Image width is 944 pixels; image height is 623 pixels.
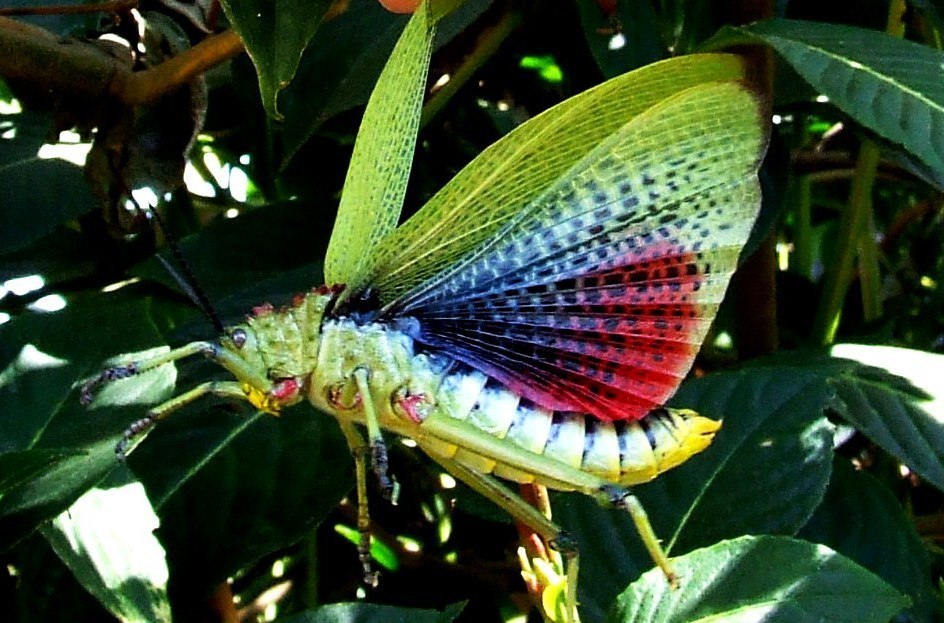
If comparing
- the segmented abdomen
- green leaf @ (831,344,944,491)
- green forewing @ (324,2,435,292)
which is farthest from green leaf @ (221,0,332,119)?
green leaf @ (831,344,944,491)

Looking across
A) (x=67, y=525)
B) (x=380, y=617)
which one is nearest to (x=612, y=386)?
(x=380, y=617)

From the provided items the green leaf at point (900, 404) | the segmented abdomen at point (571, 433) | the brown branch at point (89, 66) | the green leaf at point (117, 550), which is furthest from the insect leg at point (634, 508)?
the brown branch at point (89, 66)

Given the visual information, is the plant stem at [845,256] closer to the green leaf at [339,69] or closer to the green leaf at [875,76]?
the green leaf at [875,76]

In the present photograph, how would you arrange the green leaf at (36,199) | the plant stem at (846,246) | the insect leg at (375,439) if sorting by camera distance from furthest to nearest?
the plant stem at (846,246)
the green leaf at (36,199)
the insect leg at (375,439)

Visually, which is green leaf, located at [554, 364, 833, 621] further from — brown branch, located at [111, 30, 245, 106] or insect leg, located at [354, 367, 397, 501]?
brown branch, located at [111, 30, 245, 106]

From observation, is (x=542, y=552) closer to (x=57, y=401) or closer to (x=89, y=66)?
(x=57, y=401)

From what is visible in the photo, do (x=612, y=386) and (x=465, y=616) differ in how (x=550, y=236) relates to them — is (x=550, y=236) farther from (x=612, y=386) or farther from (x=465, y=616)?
(x=465, y=616)

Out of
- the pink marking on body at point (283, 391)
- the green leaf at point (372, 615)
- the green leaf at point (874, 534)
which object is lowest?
the green leaf at point (874, 534)
